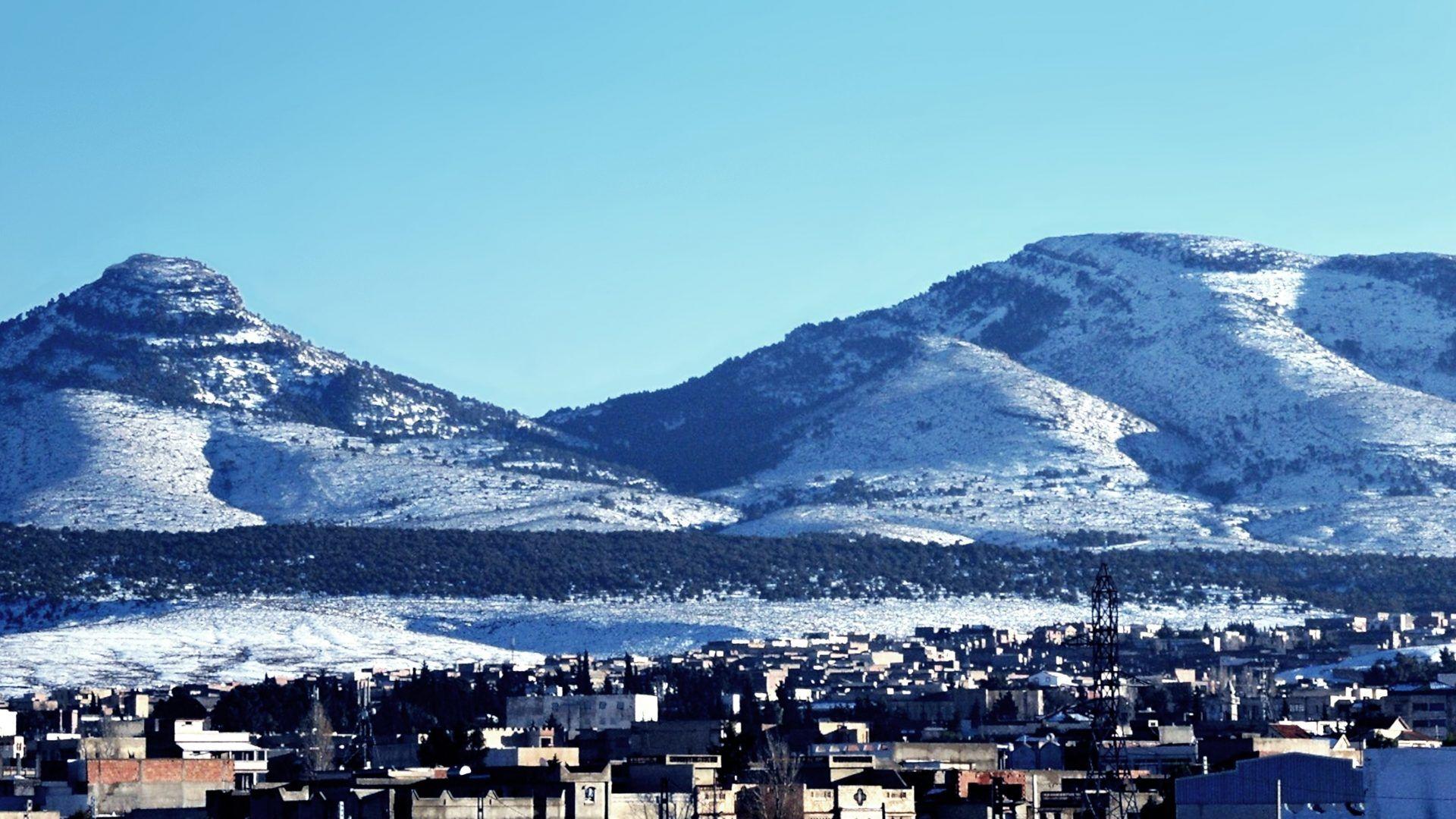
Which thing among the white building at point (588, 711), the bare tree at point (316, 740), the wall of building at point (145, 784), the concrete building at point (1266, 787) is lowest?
the concrete building at point (1266, 787)

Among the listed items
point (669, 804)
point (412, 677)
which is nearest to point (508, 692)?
point (412, 677)

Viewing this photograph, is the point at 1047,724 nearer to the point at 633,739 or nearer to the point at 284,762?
the point at 633,739

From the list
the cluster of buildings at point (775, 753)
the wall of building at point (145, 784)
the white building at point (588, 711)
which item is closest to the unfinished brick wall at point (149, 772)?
the wall of building at point (145, 784)

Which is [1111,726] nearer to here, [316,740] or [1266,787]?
[1266,787]

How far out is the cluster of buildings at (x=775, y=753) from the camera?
9906 cm

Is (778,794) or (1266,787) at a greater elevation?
(778,794)

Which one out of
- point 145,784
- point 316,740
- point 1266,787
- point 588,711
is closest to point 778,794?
point 1266,787

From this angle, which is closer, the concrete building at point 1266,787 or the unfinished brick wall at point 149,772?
the concrete building at point 1266,787

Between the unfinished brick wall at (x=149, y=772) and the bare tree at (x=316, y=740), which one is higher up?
the bare tree at (x=316, y=740)

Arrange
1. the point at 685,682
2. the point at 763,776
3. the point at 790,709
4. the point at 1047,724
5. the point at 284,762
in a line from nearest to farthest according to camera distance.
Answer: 1. the point at 763,776
2. the point at 284,762
3. the point at 1047,724
4. the point at 790,709
5. the point at 685,682

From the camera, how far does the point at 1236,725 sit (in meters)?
146

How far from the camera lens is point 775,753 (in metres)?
115

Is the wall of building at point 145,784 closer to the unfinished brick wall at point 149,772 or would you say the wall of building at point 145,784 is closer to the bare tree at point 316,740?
the unfinished brick wall at point 149,772

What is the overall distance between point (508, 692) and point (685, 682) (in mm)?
10242
